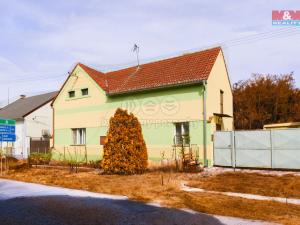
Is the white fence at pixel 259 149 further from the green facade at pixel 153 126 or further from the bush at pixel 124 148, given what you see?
the bush at pixel 124 148

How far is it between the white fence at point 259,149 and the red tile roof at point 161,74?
4.02 meters

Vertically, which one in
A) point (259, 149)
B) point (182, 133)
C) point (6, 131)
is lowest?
point (259, 149)

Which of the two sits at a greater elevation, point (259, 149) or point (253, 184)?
point (259, 149)

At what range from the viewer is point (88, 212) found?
28.0ft

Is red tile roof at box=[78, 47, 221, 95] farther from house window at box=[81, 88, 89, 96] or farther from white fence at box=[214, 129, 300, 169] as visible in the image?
white fence at box=[214, 129, 300, 169]

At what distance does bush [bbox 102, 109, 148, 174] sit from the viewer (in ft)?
55.2

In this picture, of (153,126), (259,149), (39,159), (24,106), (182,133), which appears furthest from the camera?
(24,106)

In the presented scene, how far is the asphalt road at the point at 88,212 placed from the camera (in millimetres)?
7594

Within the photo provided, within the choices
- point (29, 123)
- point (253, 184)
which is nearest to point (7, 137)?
point (29, 123)

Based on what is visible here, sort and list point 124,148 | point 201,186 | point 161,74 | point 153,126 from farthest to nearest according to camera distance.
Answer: point 161,74 < point 153,126 < point 124,148 < point 201,186

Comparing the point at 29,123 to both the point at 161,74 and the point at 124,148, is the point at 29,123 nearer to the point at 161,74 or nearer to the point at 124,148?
the point at 161,74

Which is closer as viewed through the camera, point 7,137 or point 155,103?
point 7,137

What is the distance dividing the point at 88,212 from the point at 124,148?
27.5ft

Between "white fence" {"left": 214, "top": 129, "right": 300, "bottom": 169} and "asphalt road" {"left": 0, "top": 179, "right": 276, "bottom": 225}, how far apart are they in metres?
9.23
